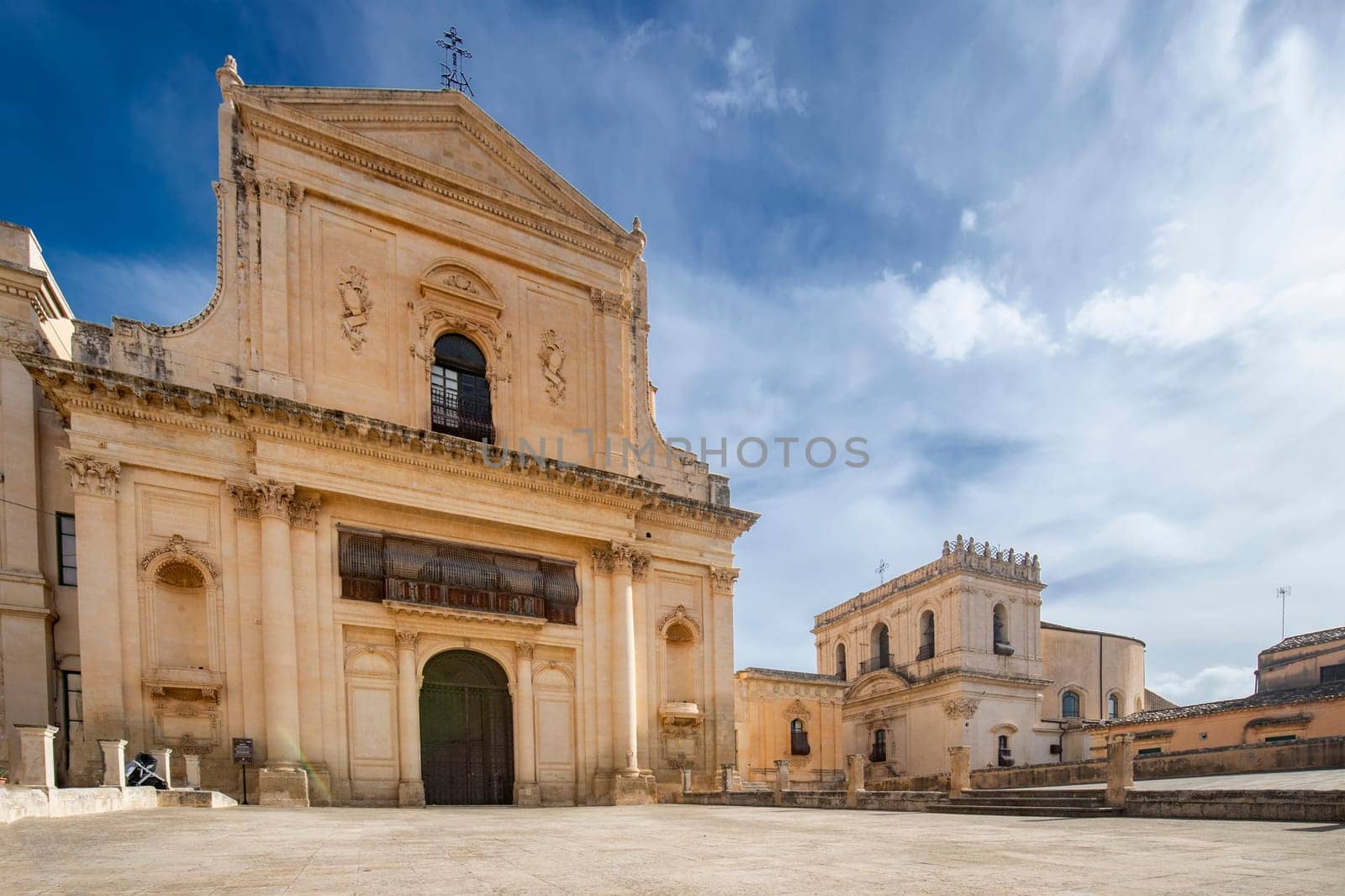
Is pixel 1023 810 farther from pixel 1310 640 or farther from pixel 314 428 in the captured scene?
pixel 1310 640

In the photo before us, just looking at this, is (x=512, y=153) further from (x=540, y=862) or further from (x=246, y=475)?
(x=540, y=862)

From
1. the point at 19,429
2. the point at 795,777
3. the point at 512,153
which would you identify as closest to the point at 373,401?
the point at 19,429

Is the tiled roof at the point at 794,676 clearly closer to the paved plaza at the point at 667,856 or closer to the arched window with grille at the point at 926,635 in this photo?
the arched window with grille at the point at 926,635

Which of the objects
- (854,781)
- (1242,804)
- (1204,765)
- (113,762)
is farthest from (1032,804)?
(113,762)

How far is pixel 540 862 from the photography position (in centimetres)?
707

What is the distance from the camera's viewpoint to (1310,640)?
34219 millimetres

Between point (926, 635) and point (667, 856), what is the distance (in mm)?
35100

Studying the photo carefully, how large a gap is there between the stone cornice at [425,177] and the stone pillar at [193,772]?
13.0 meters

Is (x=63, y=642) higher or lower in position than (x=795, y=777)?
higher

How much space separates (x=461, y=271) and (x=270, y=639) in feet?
34.3

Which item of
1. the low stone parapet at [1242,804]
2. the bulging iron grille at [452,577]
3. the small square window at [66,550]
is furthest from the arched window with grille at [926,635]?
the small square window at [66,550]

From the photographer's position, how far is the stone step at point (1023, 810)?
12.1 meters

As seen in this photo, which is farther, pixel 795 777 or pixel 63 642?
pixel 795 777

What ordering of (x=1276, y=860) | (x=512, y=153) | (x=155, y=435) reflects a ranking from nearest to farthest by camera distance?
(x=1276, y=860) → (x=155, y=435) → (x=512, y=153)
